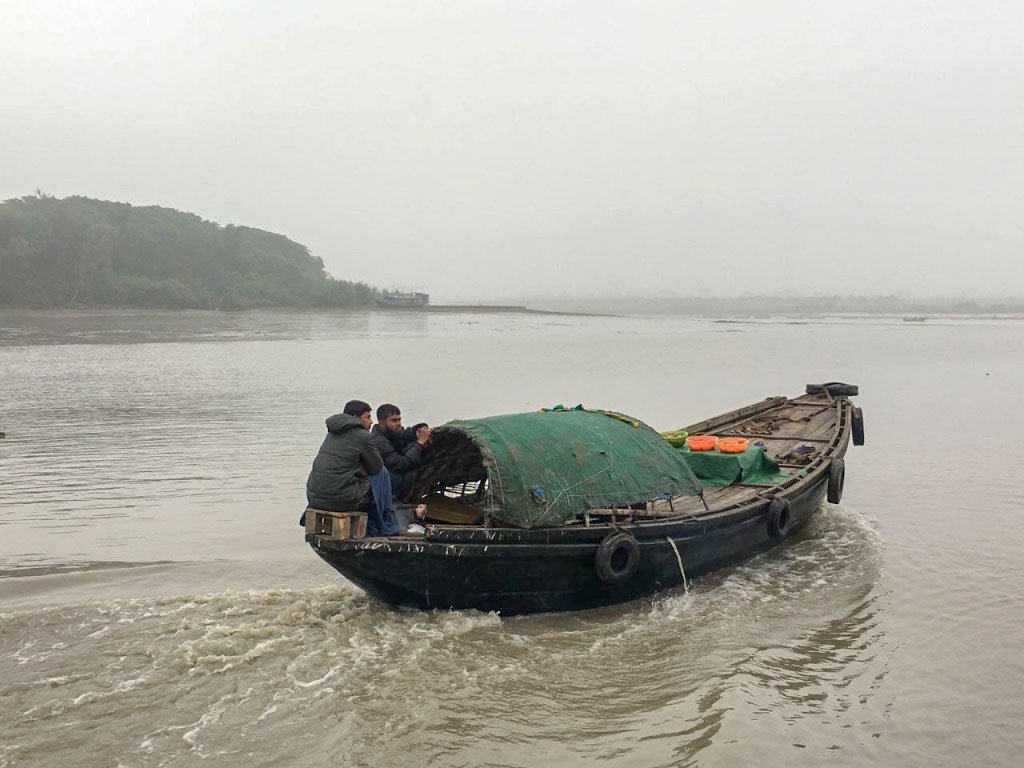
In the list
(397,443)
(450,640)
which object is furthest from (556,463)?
(450,640)

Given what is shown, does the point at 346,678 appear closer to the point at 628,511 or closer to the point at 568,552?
the point at 568,552

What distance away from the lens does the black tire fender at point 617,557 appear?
751 centimetres

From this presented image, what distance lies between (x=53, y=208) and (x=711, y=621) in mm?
80132

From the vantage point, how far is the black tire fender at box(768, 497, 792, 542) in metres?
9.34

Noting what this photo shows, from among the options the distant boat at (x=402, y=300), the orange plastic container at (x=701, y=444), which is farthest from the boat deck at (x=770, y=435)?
the distant boat at (x=402, y=300)

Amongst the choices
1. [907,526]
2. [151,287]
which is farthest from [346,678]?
[151,287]

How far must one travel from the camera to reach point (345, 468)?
7328mm

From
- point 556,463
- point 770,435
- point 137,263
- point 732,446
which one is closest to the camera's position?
point 556,463

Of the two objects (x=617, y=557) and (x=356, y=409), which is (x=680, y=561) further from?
(x=356, y=409)

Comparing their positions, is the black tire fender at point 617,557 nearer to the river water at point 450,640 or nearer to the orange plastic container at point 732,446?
the river water at point 450,640

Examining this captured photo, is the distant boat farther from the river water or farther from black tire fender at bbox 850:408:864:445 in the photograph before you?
black tire fender at bbox 850:408:864:445

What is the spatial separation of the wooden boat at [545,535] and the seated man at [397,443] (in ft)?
0.74

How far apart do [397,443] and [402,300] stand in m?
79.8

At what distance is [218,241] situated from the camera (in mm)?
85750
